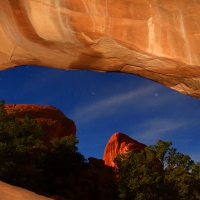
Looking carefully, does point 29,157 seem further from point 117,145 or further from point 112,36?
point 112,36

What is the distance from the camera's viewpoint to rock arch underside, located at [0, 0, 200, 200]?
4.84 meters

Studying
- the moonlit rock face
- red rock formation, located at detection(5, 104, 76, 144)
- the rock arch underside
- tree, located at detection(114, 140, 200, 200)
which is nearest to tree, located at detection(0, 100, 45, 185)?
tree, located at detection(114, 140, 200, 200)

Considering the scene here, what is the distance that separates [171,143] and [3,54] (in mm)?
26667

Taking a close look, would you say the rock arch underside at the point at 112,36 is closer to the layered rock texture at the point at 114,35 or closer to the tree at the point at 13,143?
the layered rock texture at the point at 114,35

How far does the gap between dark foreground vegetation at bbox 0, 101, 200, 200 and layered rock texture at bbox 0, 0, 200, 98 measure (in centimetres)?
1444

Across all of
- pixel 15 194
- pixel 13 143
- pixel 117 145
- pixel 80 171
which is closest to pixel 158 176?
pixel 80 171

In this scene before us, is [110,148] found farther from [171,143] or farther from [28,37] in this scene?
[28,37]

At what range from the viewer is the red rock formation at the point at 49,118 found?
48.6m

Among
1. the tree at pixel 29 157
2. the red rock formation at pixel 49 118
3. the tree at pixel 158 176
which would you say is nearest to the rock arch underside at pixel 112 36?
the tree at pixel 29 157

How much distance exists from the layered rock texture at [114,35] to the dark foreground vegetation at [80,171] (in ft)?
47.4

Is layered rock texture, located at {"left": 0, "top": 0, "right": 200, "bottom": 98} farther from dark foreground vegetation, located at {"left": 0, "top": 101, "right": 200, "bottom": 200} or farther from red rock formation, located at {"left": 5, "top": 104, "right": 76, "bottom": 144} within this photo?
red rock formation, located at {"left": 5, "top": 104, "right": 76, "bottom": 144}

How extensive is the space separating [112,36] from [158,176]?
23746 mm

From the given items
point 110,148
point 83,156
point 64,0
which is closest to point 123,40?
point 64,0

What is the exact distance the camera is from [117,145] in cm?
5369
